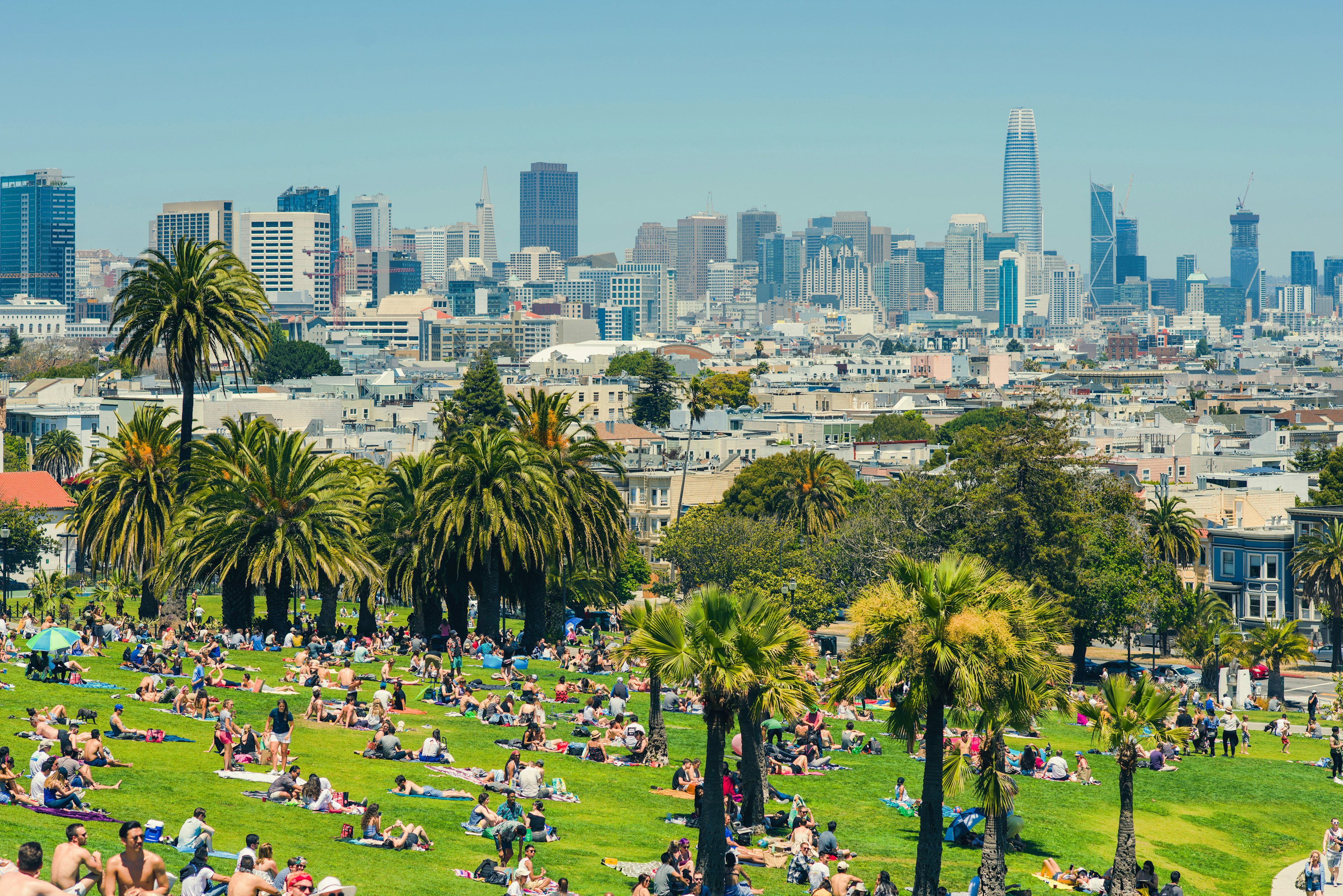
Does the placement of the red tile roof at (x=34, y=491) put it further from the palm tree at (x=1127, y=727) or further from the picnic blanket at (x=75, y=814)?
the palm tree at (x=1127, y=727)

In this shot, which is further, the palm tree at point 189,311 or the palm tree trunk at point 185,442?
the palm tree trunk at point 185,442

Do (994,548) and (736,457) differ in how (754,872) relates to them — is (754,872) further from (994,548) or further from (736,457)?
(736,457)

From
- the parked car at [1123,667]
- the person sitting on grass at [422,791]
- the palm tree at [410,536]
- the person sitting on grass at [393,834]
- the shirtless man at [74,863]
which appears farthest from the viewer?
the parked car at [1123,667]

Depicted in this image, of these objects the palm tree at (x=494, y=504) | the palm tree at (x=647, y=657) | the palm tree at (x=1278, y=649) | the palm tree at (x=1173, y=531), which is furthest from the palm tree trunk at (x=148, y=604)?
the palm tree at (x=1173, y=531)

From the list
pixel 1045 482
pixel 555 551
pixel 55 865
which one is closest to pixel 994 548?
pixel 1045 482

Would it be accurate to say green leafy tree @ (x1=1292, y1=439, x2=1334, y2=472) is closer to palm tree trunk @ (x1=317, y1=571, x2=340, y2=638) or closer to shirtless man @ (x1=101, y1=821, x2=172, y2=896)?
palm tree trunk @ (x1=317, y1=571, x2=340, y2=638)

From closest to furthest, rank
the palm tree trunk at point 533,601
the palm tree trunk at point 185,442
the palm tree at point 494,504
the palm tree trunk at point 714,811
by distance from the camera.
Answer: the palm tree trunk at point 714,811, the palm tree at point 494,504, the palm tree trunk at point 185,442, the palm tree trunk at point 533,601

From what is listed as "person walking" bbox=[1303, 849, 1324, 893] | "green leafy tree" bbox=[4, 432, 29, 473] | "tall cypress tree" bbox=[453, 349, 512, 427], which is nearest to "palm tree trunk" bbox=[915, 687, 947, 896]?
"person walking" bbox=[1303, 849, 1324, 893]
